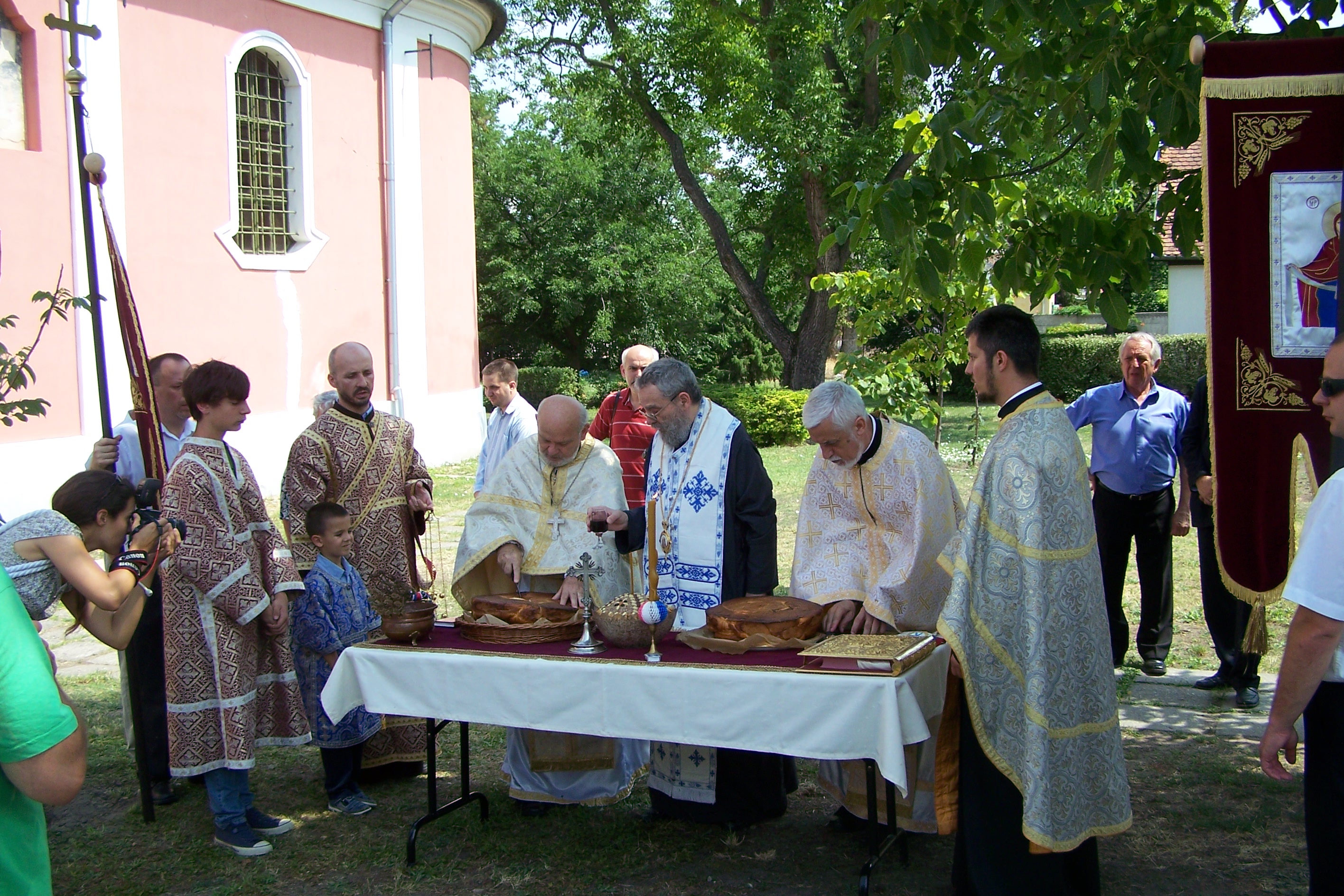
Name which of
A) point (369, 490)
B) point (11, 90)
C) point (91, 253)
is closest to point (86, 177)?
point (91, 253)

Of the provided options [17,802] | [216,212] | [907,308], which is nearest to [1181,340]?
[907,308]

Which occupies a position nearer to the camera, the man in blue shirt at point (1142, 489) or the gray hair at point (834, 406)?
the gray hair at point (834, 406)

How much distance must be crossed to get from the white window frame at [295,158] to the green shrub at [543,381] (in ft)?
44.0

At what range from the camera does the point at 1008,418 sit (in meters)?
3.59

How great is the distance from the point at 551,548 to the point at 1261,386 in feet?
9.10

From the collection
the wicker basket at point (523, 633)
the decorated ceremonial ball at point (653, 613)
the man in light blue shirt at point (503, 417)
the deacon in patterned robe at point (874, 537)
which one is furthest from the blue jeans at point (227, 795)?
the man in light blue shirt at point (503, 417)

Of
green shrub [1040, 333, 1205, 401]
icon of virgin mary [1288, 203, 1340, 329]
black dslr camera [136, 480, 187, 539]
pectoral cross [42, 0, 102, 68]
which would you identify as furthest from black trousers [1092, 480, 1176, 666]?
green shrub [1040, 333, 1205, 401]

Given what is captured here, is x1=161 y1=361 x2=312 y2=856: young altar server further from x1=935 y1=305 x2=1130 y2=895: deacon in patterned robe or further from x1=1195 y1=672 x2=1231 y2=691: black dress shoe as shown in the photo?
x1=1195 y1=672 x2=1231 y2=691: black dress shoe

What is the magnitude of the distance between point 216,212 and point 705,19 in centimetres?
1029

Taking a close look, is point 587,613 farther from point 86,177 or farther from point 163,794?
point 86,177

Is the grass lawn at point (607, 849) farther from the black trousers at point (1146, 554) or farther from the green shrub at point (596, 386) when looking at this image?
the green shrub at point (596, 386)

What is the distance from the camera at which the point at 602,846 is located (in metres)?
4.45

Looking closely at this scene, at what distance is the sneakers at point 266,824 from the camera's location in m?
4.64

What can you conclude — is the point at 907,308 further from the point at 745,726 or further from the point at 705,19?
the point at 705,19
